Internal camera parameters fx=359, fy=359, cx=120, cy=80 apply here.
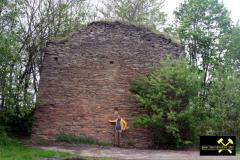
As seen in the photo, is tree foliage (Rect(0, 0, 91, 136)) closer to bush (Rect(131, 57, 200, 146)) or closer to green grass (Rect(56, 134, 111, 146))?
green grass (Rect(56, 134, 111, 146))

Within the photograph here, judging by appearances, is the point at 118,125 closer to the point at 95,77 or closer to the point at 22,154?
the point at 95,77

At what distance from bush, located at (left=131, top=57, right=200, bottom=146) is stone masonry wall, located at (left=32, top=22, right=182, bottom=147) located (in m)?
0.71

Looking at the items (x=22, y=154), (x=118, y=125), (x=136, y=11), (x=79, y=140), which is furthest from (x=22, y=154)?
(x=136, y=11)

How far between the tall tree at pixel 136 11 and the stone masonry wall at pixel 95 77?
10084 mm

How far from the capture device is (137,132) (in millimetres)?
14234

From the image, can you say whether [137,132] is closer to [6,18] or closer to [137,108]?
[137,108]

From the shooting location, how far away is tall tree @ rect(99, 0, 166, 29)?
25078 mm

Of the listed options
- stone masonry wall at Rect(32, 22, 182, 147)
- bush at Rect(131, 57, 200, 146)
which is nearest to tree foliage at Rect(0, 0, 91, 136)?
stone masonry wall at Rect(32, 22, 182, 147)

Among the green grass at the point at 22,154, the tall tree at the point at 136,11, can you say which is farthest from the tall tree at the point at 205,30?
the green grass at the point at 22,154

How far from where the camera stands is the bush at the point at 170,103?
1327cm

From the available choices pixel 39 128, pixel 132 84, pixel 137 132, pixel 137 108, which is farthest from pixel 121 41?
pixel 39 128

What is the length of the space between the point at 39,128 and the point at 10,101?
6.53ft

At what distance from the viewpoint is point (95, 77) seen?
14594mm

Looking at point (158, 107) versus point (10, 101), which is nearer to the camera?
point (10, 101)
